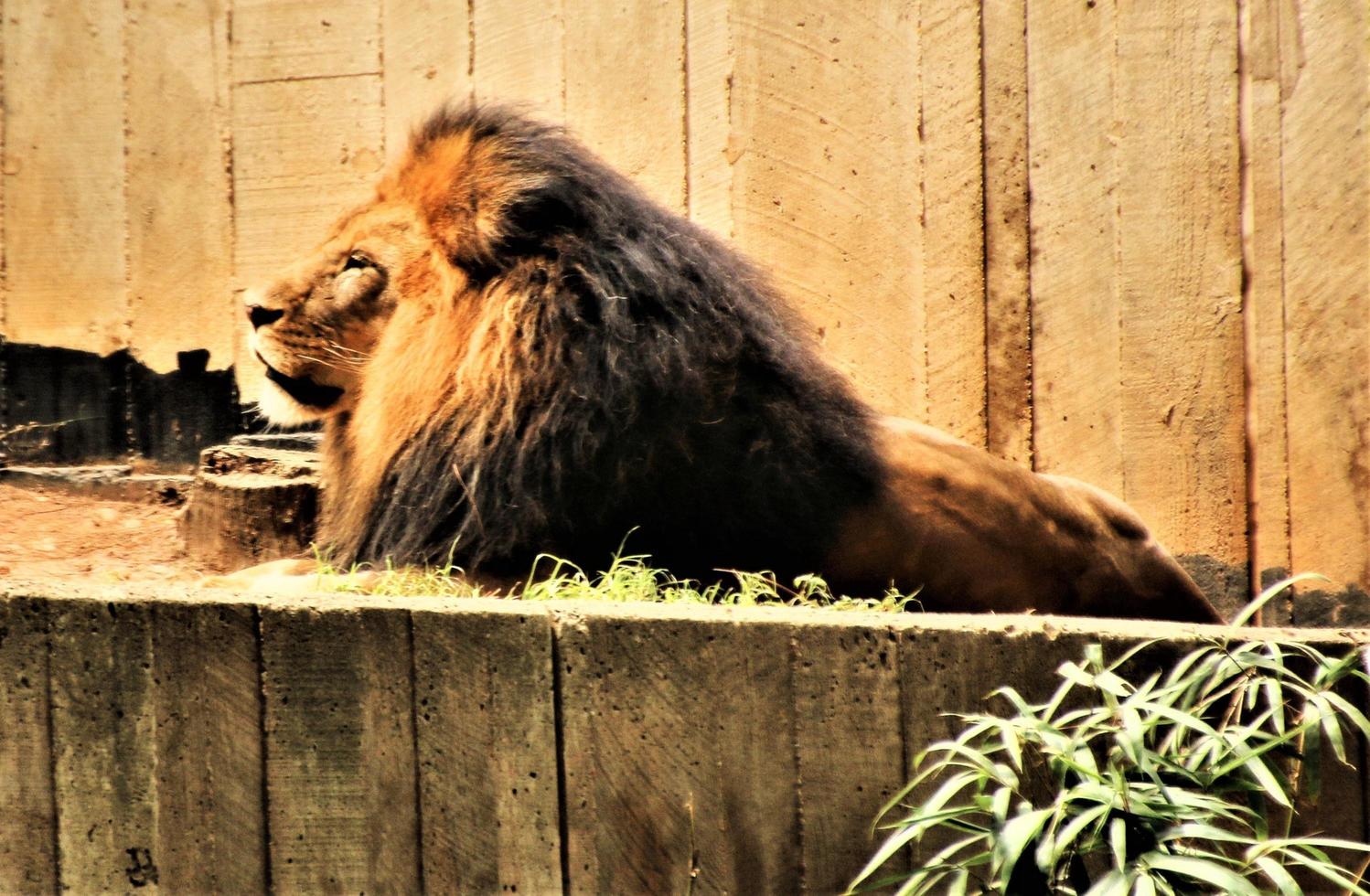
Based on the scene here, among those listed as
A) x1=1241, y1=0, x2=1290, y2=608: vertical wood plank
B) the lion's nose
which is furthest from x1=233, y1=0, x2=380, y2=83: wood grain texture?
x1=1241, y1=0, x2=1290, y2=608: vertical wood plank

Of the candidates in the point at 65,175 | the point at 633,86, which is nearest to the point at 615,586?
the point at 633,86

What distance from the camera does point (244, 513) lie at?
4.33 m

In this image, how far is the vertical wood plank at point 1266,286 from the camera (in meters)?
4.57

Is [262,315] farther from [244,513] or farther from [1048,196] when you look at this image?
[1048,196]

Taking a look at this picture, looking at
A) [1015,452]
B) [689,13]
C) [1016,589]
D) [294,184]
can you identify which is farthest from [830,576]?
[294,184]

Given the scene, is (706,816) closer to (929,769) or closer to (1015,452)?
(929,769)

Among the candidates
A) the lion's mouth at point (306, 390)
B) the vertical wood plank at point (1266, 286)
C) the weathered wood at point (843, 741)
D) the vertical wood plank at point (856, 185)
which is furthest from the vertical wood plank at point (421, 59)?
the weathered wood at point (843, 741)

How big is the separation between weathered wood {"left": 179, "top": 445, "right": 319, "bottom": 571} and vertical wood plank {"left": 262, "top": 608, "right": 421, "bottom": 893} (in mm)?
2114

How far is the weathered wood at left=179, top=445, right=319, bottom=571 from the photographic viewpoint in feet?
14.2

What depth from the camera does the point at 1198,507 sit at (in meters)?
4.63

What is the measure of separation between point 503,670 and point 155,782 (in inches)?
21.4

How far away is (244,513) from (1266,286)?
313 cm

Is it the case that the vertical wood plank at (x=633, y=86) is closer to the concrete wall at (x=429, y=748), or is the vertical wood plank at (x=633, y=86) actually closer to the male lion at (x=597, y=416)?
the male lion at (x=597, y=416)

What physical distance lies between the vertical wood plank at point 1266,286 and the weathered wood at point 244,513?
9.35 ft
